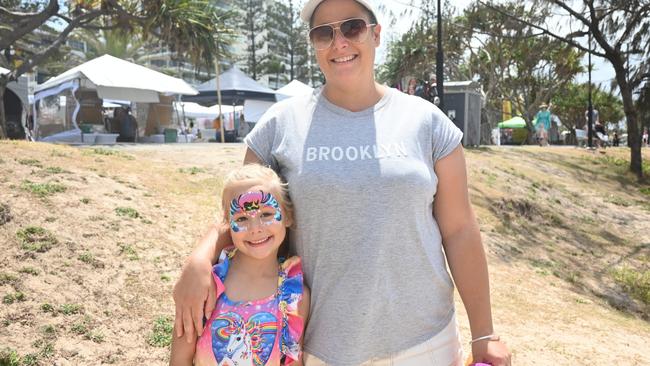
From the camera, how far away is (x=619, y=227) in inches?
472

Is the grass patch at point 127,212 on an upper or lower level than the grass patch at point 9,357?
upper

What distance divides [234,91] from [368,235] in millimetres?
23897

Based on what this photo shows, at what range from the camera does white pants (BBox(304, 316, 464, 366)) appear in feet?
5.54

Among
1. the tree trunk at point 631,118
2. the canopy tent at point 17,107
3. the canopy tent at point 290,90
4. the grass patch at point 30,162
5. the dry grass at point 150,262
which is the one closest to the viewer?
the dry grass at point 150,262

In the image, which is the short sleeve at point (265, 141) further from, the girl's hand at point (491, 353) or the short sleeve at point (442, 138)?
the girl's hand at point (491, 353)

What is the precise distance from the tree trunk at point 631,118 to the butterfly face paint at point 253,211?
58.1ft

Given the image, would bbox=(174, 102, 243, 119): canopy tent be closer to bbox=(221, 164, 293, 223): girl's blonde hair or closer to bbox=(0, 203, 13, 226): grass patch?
bbox=(0, 203, 13, 226): grass patch

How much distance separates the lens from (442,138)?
71.4 inches

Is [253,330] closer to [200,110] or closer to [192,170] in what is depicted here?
[192,170]

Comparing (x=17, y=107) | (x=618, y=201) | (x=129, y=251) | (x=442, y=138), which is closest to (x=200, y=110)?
(x=17, y=107)

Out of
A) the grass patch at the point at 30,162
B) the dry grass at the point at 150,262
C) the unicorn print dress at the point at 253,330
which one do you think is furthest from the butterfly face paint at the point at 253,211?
the grass patch at the point at 30,162

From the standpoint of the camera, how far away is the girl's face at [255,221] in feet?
5.88

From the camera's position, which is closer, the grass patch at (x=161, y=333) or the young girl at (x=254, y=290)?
the young girl at (x=254, y=290)

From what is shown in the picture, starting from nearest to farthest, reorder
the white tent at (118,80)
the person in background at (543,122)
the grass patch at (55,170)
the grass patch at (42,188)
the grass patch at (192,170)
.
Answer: the grass patch at (42,188) < the grass patch at (55,170) < the grass patch at (192,170) < the white tent at (118,80) < the person in background at (543,122)
